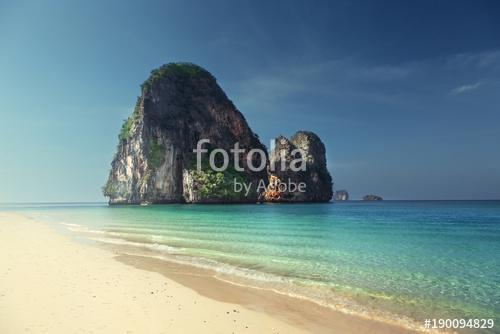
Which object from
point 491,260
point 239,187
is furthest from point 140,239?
point 239,187

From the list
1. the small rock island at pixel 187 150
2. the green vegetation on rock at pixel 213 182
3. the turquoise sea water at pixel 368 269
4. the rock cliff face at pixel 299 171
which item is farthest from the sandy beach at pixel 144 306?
the rock cliff face at pixel 299 171

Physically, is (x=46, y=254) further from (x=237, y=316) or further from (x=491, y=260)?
(x=491, y=260)

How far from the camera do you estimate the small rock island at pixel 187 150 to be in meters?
100

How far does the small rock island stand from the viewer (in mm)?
100044

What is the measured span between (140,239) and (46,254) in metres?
6.17

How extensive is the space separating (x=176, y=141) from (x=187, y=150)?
4948 millimetres

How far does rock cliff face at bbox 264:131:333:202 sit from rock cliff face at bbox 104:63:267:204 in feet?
25.4

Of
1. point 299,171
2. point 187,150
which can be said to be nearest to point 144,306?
point 187,150

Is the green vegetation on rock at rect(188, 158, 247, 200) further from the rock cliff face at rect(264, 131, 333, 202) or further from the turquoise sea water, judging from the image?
the turquoise sea water

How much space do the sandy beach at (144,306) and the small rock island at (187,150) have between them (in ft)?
284

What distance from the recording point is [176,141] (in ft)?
341

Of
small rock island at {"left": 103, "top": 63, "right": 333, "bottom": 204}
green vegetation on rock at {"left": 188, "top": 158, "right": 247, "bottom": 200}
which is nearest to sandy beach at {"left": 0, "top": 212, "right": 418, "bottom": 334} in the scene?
green vegetation on rock at {"left": 188, "top": 158, "right": 247, "bottom": 200}

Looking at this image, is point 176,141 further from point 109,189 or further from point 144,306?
point 144,306

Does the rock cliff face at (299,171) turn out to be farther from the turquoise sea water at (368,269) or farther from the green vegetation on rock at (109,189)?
the turquoise sea water at (368,269)
